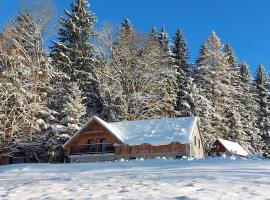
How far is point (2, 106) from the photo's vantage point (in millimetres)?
37438

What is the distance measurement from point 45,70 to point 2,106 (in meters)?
6.21

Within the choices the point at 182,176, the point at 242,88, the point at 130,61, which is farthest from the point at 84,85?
the point at 182,176

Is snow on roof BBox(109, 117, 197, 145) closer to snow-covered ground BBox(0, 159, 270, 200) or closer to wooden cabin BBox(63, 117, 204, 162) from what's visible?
wooden cabin BBox(63, 117, 204, 162)

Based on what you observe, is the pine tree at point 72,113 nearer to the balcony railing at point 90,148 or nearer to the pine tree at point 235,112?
the balcony railing at point 90,148

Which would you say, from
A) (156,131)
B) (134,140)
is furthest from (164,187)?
(156,131)

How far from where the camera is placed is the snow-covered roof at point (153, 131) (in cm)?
3612

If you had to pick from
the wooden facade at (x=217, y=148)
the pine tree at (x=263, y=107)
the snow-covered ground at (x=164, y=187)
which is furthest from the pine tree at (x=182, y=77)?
the snow-covered ground at (x=164, y=187)

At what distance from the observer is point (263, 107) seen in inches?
2616

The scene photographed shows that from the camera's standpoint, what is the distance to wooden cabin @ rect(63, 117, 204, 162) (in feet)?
118

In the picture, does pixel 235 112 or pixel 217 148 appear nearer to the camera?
pixel 217 148

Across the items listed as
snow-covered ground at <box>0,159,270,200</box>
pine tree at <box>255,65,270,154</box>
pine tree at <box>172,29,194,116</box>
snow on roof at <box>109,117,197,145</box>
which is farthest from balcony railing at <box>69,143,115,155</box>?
pine tree at <box>255,65,270,154</box>

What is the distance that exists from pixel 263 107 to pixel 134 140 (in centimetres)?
3583

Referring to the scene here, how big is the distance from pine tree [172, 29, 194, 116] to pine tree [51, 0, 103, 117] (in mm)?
10013

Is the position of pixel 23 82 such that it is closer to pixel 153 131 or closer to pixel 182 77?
pixel 153 131
